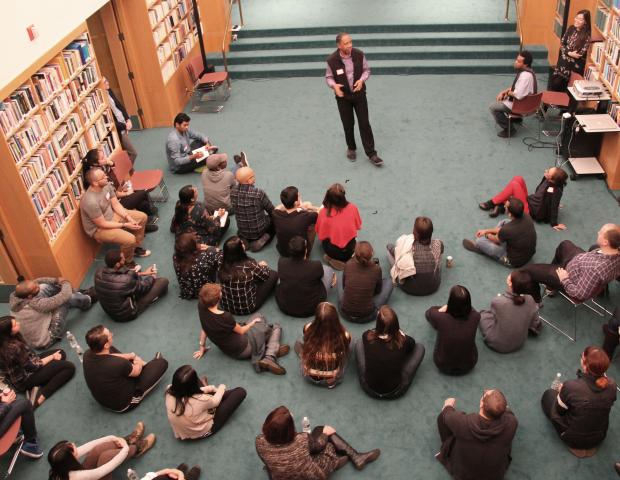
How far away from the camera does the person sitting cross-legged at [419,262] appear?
5875 mm

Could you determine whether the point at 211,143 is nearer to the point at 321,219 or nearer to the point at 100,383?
the point at 321,219

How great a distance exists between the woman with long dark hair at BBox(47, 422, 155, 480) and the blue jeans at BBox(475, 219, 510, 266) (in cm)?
394

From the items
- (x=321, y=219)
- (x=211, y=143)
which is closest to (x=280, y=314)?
(x=321, y=219)

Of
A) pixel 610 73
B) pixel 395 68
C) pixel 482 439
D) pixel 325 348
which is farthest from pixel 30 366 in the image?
pixel 395 68

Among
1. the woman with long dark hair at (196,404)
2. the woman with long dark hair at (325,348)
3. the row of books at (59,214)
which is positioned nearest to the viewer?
the woman with long dark hair at (196,404)

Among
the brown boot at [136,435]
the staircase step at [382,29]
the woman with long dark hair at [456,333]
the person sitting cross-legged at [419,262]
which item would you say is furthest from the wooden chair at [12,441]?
the staircase step at [382,29]

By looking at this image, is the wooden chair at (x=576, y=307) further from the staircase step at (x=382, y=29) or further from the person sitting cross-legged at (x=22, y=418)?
the staircase step at (x=382, y=29)

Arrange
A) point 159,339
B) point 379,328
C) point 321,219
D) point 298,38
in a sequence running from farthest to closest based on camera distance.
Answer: point 298,38
point 321,219
point 159,339
point 379,328

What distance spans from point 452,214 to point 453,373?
261 centimetres

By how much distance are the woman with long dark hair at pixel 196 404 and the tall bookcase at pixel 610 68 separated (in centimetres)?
560

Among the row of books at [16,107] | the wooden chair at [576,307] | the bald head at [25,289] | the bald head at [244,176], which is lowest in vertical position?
the wooden chair at [576,307]

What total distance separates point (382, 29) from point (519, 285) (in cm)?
779

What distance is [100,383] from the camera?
496 centimetres

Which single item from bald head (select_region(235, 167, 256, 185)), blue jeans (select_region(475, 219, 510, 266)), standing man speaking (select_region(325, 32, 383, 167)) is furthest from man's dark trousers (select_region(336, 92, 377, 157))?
blue jeans (select_region(475, 219, 510, 266))
